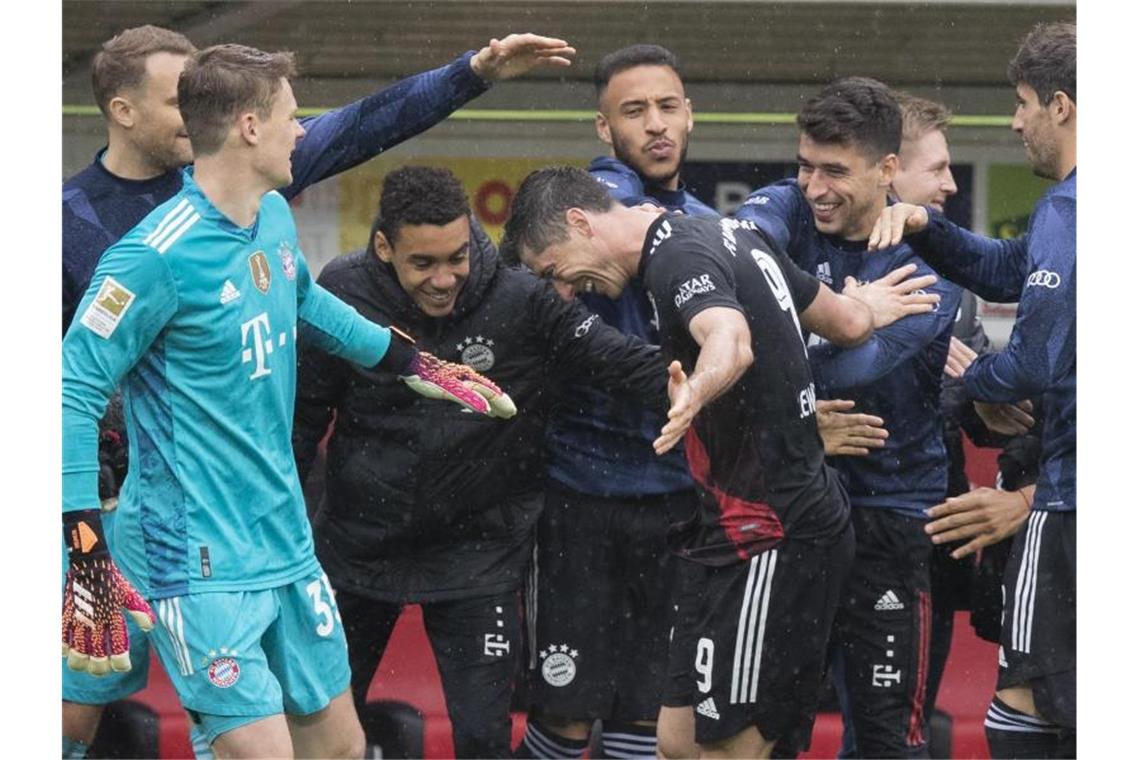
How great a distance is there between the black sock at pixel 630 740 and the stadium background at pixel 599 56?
10.3 ft

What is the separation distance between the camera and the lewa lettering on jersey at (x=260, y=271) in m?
4.09

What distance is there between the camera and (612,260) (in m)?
4.59

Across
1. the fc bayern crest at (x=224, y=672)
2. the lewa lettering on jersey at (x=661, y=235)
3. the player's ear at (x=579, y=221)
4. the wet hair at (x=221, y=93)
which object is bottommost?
the fc bayern crest at (x=224, y=672)

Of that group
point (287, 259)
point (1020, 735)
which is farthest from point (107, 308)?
point (1020, 735)

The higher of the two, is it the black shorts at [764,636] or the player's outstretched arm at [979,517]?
the player's outstretched arm at [979,517]

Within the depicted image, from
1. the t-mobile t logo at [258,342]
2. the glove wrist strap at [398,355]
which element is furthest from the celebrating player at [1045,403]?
the t-mobile t logo at [258,342]

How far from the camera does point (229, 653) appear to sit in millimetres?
3984

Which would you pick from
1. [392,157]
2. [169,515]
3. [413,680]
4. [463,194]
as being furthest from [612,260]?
[392,157]

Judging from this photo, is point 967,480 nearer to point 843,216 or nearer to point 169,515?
point 843,216

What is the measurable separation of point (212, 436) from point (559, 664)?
60.8 inches

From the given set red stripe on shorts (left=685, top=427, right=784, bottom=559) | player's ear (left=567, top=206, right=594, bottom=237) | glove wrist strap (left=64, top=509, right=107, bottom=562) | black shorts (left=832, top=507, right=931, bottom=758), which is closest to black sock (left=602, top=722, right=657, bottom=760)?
black shorts (left=832, top=507, right=931, bottom=758)

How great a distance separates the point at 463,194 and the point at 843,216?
105 cm

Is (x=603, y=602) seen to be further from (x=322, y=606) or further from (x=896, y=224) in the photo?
(x=896, y=224)

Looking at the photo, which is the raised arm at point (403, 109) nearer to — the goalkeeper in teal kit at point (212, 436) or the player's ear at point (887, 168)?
the goalkeeper in teal kit at point (212, 436)
